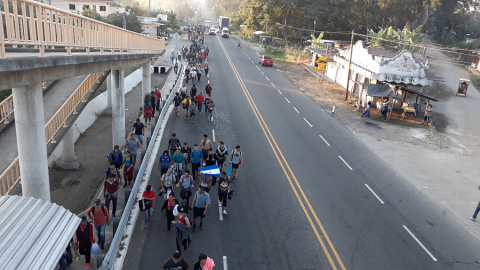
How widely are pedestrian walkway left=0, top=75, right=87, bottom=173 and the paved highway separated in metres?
4.21

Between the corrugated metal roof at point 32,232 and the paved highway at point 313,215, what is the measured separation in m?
2.99

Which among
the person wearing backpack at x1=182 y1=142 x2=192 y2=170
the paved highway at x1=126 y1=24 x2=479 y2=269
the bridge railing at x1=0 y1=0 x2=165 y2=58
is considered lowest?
the paved highway at x1=126 y1=24 x2=479 y2=269

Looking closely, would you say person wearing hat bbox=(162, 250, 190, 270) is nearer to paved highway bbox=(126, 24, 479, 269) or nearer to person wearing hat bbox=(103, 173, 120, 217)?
paved highway bbox=(126, 24, 479, 269)

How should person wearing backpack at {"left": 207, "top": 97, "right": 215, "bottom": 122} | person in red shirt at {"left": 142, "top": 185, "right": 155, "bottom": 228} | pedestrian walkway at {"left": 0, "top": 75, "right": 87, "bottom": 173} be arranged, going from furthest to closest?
person wearing backpack at {"left": 207, "top": 97, "right": 215, "bottom": 122}, pedestrian walkway at {"left": 0, "top": 75, "right": 87, "bottom": 173}, person in red shirt at {"left": 142, "top": 185, "right": 155, "bottom": 228}

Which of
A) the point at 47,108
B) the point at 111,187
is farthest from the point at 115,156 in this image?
the point at 47,108

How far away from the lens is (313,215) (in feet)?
40.1

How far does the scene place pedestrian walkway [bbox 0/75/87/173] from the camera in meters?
10.9

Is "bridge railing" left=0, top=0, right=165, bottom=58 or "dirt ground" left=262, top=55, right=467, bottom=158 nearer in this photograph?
"bridge railing" left=0, top=0, right=165, bottom=58

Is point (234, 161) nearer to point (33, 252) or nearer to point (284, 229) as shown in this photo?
point (284, 229)

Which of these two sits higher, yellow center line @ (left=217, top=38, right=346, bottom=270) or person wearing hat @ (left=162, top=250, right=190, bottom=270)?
person wearing hat @ (left=162, top=250, right=190, bottom=270)

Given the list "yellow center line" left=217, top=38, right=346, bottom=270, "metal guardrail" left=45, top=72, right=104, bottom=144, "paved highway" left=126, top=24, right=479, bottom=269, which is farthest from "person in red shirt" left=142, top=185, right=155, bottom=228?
"yellow center line" left=217, top=38, right=346, bottom=270

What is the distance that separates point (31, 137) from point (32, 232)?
3304 mm

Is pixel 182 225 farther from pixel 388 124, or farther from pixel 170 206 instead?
pixel 388 124

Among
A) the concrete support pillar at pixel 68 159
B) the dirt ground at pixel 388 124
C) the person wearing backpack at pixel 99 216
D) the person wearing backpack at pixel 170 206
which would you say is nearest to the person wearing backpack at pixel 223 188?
the person wearing backpack at pixel 170 206
